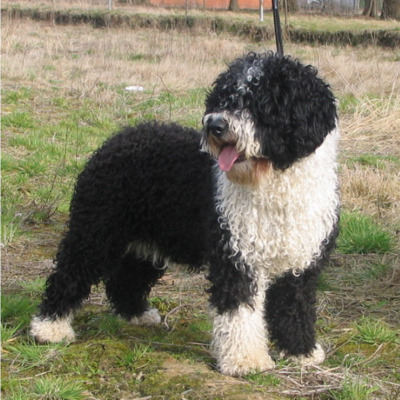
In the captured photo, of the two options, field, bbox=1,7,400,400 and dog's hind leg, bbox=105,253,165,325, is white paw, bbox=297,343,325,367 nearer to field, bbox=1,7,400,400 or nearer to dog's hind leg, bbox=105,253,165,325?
field, bbox=1,7,400,400

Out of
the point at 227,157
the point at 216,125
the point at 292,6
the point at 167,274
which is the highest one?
the point at 292,6

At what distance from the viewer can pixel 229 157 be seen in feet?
11.5

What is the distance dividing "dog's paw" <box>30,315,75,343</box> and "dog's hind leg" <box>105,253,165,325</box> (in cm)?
45

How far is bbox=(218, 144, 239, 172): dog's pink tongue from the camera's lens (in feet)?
11.5

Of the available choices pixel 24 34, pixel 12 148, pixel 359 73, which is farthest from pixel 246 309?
pixel 24 34

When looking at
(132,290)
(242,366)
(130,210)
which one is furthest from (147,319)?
(242,366)

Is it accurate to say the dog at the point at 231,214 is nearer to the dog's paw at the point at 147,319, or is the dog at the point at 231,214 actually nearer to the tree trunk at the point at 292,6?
the dog's paw at the point at 147,319

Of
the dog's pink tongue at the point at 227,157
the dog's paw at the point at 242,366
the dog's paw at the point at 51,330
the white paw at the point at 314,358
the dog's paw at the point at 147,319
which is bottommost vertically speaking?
the dog's paw at the point at 147,319

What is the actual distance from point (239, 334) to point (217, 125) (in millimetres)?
1128

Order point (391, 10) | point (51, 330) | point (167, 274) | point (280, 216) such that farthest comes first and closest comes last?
point (391, 10) < point (167, 274) < point (51, 330) < point (280, 216)

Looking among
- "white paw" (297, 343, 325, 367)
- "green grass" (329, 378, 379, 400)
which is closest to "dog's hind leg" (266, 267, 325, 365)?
"white paw" (297, 343, 325, 367)

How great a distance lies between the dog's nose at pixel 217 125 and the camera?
3.48m

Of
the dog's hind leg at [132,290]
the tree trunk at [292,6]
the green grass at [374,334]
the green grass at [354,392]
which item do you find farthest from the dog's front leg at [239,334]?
the tree trunk at [292,6]

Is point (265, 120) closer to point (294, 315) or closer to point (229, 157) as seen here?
point (229, 157)
